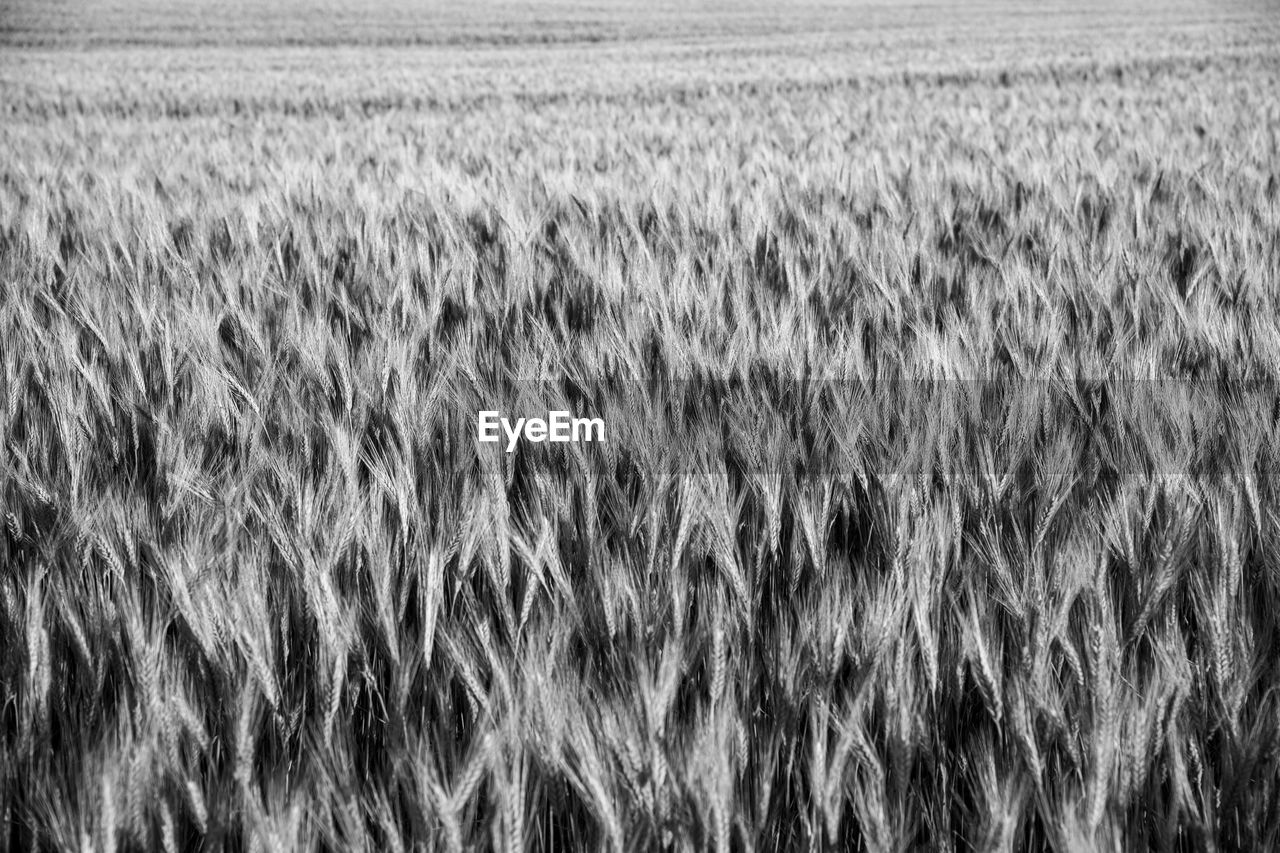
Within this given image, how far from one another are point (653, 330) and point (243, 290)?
752 mm

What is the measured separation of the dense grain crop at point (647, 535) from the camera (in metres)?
0.57

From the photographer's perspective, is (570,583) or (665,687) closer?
(665,687)

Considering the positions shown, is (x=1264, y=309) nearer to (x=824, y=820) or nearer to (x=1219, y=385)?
(x=1219, y=385)

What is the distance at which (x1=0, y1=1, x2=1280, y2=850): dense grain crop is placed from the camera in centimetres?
57

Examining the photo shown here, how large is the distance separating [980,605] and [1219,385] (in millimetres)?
594

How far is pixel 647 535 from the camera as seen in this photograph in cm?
80

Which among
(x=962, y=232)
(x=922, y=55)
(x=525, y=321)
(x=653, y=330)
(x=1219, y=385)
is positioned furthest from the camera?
(x=922, y=55)

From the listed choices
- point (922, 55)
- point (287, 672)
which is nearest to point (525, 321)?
point (287, 672)

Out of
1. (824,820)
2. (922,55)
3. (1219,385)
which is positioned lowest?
(824,820)

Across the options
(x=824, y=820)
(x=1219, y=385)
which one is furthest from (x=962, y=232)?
(x=824, y=820)

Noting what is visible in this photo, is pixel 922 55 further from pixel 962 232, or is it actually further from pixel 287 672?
→ pixel 287 672

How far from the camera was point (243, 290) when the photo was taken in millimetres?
1543

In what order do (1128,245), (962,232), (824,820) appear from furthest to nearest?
1. (962,232)
2. (1128,245)
3. (824,820)

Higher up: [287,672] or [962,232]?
[962,232]
